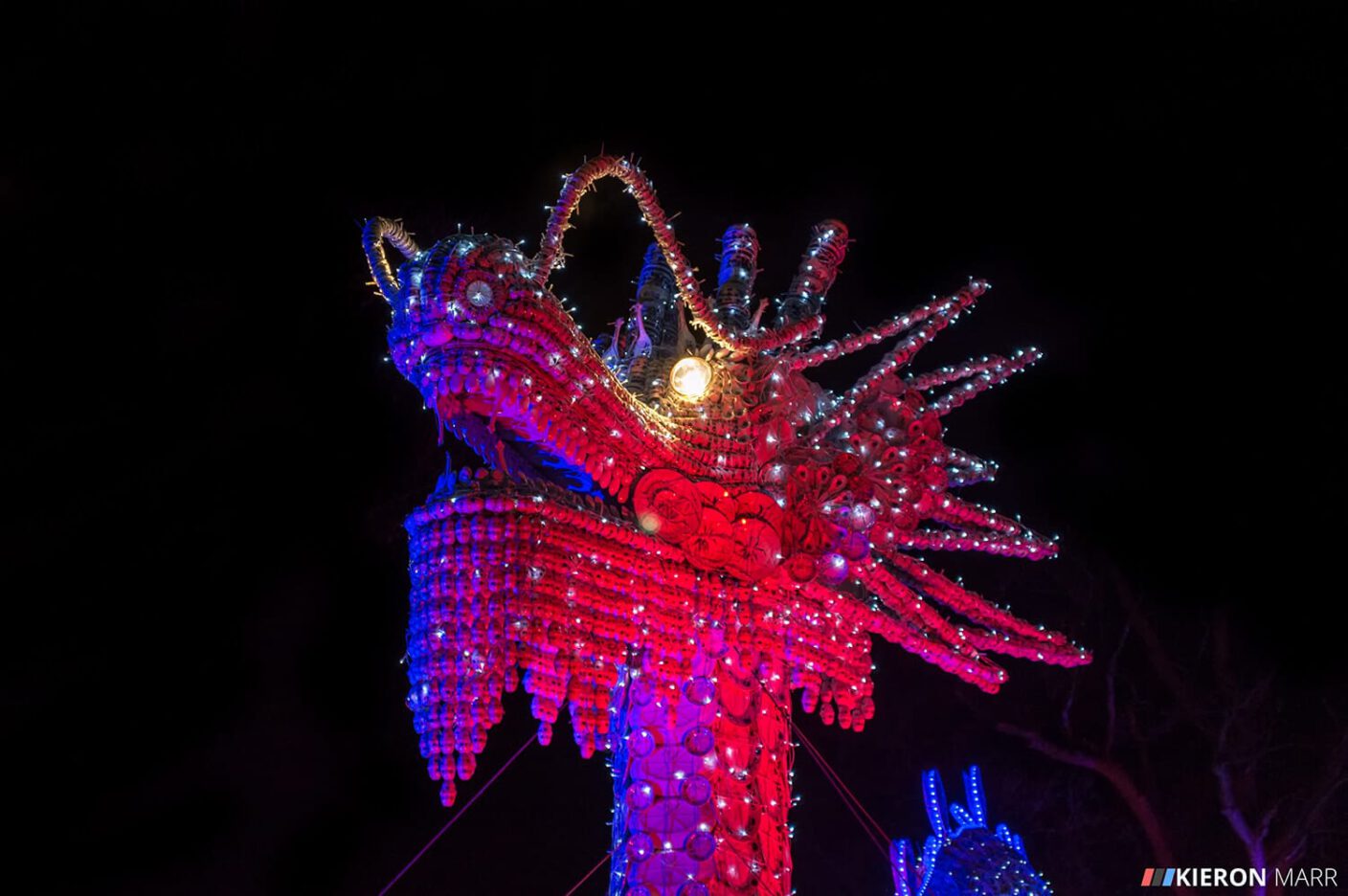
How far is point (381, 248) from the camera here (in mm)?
3963

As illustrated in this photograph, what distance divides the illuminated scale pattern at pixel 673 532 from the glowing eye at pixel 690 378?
42mm

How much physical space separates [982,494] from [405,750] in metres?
5.20

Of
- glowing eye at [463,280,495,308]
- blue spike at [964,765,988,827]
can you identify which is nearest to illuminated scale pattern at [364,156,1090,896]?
glowing eye at [463,280,495,308]

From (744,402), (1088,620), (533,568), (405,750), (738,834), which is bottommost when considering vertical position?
(738,834)

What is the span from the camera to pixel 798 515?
4.51m

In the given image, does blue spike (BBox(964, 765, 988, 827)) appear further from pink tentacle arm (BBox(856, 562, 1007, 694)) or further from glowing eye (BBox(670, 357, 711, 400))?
glowing eye (BBox(670, 357, 711, 400))

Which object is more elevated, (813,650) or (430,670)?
(813,650)

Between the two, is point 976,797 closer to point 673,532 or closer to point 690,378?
point 673,532

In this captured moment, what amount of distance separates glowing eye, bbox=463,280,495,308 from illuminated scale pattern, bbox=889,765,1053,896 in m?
3.07

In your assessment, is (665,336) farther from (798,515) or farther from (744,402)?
(798,515)

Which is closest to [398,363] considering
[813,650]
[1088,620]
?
[813,650]

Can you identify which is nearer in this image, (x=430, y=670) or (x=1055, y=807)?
(x=430, y=670)

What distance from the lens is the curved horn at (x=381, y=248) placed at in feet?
12.6

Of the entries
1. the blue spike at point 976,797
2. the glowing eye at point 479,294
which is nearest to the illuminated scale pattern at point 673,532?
the glowing eye at point 479,294
